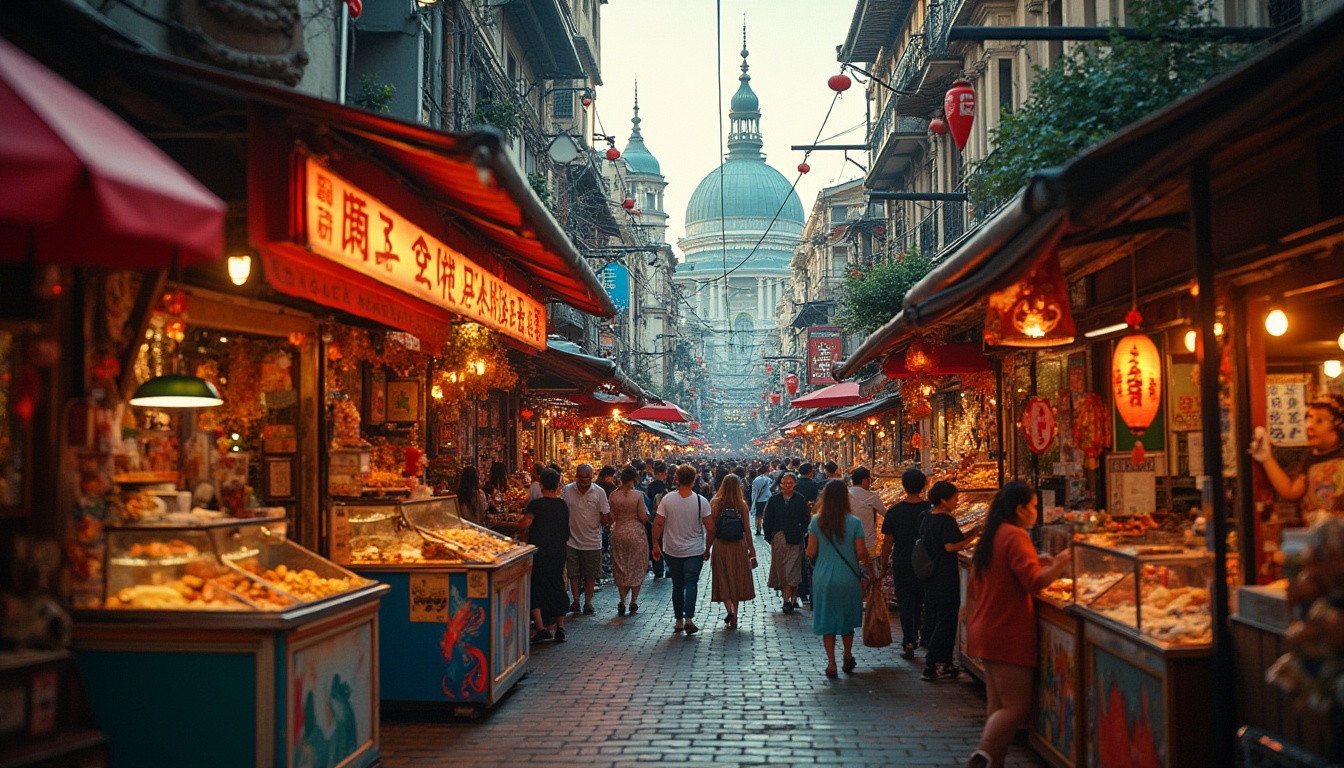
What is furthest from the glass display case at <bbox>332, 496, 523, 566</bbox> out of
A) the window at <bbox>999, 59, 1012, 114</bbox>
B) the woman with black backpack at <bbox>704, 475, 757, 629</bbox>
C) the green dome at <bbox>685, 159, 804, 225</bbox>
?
the green dome at <bbox>685, 159, 804, 225</bbox>

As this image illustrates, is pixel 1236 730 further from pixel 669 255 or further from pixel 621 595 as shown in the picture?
pixel 669 255

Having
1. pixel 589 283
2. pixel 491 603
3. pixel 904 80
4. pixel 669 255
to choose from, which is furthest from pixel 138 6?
pixel 669 255

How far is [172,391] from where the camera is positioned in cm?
617

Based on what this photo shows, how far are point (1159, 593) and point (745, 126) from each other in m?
134

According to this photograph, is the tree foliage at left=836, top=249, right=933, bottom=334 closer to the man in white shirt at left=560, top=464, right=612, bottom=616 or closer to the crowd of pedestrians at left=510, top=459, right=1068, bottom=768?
the crowd of pedestrians at left=510, top=459, right=1068, bottom=768

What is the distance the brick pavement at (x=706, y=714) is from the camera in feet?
23.4

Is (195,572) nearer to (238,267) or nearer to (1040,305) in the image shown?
(238,267)

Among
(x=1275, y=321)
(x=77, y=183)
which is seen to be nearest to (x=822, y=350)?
(x=1275, y=321)

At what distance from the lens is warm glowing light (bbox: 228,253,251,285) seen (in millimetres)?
6594

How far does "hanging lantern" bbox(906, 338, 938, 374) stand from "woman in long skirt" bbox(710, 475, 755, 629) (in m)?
2.30

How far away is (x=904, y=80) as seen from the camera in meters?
27.4

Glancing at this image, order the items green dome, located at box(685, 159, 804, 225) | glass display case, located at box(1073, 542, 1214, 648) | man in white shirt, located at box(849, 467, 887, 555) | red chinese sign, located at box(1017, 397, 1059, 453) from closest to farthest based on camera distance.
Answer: glass display case, located at box(1073, 542, 1214, 648) < red chinese sign, located at box(1017, 397, 1059, 453) < man in white shirt, located at box(849, 467, 887, 555) < green dome, located at box(685, 159, 804, 225)

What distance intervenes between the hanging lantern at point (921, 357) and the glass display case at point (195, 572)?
735 cm

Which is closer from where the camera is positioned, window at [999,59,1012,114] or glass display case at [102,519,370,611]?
glass display case at [102,519,370,611]
